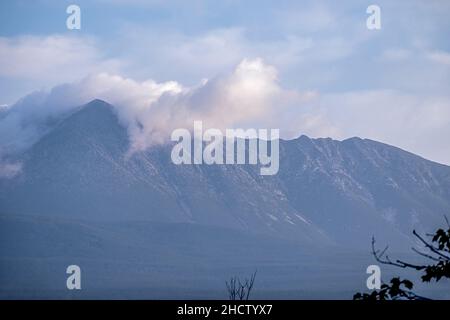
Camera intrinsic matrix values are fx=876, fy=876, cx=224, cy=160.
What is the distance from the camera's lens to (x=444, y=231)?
336 inches

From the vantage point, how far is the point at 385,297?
27.4 ft
